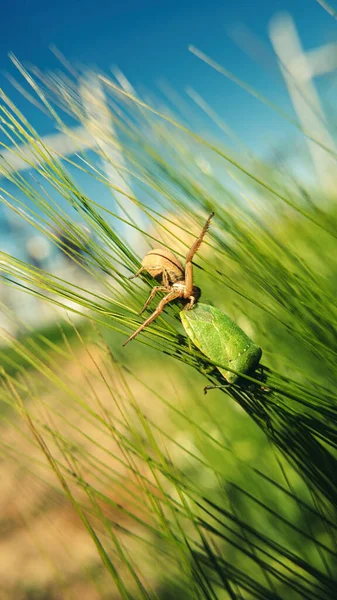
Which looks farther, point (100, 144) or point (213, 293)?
point (213, 293)

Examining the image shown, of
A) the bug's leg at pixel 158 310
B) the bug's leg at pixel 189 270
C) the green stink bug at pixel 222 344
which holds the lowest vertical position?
the green stink bug at pixel 222 344

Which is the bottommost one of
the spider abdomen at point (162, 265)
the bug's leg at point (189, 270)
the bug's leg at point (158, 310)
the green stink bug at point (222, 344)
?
the green stink bug at point (222, 344)

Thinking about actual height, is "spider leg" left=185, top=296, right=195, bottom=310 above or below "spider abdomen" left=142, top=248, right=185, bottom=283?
below

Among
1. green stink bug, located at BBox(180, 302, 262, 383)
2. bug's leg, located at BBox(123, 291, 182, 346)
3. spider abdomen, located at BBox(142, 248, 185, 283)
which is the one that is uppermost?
spider abdomen, located at BBox(142, 248, 185, 283)

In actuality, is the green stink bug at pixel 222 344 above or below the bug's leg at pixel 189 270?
below

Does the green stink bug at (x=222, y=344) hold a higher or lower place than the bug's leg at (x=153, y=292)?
lower

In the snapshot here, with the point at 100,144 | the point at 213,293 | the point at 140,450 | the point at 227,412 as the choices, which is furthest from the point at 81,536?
the point at 100,144

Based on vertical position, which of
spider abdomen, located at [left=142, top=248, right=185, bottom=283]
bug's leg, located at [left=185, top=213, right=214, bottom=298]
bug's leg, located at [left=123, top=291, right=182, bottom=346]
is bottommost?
bug's leg, located at [left=123, top=291, right=182, bottom=346]

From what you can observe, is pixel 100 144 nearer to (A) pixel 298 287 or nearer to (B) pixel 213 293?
(A) pixel 298 287
